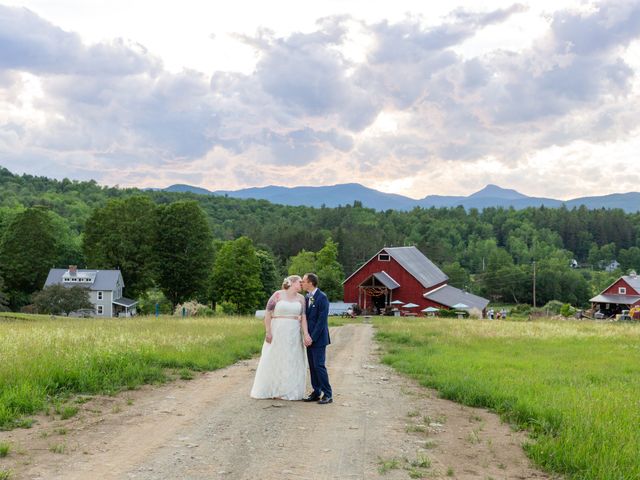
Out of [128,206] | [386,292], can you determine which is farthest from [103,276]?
[386,292]

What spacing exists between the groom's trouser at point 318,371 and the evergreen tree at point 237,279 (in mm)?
50646

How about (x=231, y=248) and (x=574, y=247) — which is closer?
(x=231, y=248)

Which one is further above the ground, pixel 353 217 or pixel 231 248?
pixel 353 217

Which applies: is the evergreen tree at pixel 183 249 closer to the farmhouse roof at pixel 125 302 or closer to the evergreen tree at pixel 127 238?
the evergreen tree at pixel 127 238

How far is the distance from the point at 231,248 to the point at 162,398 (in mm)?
52796

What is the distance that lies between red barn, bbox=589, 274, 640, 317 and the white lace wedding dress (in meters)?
79.2

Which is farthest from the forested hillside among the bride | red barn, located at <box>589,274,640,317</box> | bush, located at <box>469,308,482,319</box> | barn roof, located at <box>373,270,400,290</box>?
the bride

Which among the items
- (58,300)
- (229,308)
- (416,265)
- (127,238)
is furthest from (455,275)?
(58,300)

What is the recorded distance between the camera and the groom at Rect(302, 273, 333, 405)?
10.6 m

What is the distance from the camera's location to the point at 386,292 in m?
66.4

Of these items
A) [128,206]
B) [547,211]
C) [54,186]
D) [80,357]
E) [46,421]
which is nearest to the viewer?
[46,421]

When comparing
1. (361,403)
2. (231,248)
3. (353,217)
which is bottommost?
(361,403)

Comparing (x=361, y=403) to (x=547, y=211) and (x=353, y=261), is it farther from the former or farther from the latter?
(x=547, y=211)

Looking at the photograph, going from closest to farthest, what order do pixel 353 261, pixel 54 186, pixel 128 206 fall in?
pixel 128 206
pixel 353 261
pixel 54 186
